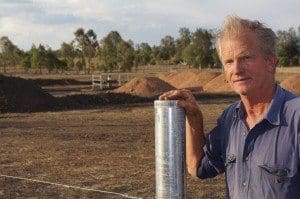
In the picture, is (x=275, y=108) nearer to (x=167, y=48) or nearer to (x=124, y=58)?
(x=124, y=58)

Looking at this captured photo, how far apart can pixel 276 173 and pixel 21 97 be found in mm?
27086

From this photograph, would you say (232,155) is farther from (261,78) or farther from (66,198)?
(66,198)

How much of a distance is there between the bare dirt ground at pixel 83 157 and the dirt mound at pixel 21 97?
15.0 ft

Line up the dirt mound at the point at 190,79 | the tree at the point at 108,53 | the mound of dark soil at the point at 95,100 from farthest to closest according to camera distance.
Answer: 1. the tree at the point at 108,53
2. the dirt mound at the point at 190,79
3. the mound of dark soil at the point at 95,100

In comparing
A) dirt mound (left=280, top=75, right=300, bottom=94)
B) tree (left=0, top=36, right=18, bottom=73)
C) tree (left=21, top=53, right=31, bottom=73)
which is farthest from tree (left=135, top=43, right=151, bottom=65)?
dirt mound (left=280, top=75, right=300, bottom=94)

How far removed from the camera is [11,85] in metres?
30.0

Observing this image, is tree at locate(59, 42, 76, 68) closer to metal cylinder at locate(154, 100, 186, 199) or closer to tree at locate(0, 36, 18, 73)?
tree at locate(0, 36, 18, 73)

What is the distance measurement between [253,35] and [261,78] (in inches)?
6.7

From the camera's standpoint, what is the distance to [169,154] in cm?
200

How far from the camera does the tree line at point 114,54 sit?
7306cm

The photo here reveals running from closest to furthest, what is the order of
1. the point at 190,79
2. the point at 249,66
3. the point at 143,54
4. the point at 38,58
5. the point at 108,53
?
the point at 249,66
the point at 190,79
the point at 38,58
the point at 108,53
the point at 143,54

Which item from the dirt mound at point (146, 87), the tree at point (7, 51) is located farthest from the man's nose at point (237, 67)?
the tree at point (7, 51)

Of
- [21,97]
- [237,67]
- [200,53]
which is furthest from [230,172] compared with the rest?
[200,53]

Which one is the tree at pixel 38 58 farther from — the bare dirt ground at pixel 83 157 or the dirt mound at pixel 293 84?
the bare dirt ground at pixel 83 157
